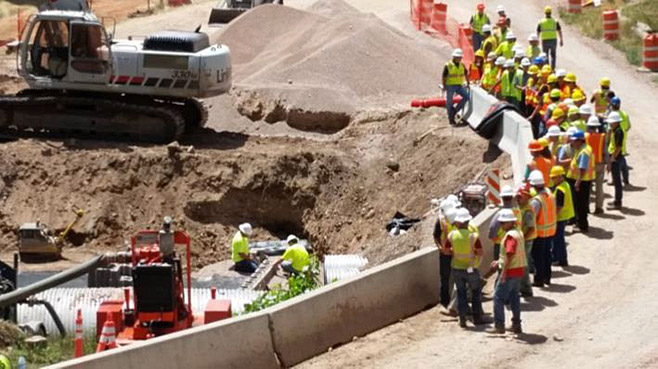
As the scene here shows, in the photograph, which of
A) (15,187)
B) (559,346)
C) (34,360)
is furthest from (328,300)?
(15,187)

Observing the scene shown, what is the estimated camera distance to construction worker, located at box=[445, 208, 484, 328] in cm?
1772

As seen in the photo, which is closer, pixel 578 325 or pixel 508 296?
pixel 508 296

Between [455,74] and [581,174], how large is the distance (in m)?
8.32

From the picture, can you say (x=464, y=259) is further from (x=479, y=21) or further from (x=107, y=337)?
(x=479, y=21)

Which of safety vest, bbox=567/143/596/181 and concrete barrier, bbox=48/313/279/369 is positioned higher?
safety vest, bbox=567/143/596/181

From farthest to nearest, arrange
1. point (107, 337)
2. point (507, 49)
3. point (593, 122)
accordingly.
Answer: point (507, 49) → point (593, 122) → point (107, 337)

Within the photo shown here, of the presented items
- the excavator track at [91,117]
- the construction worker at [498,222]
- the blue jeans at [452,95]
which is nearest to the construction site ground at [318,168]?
the blue jeans at [452,95]

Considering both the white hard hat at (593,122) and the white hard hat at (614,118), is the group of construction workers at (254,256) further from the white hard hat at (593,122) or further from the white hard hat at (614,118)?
the white hard hat at (614,118)

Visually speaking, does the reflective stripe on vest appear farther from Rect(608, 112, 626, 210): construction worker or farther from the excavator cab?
the excavator cab

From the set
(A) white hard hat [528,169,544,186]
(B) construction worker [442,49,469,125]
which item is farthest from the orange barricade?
(A) white hard hat [528,169,544,186]

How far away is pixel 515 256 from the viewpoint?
1730cm

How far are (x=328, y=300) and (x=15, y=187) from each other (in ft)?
55.0

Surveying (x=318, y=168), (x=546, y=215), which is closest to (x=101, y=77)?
(x=318, y=168)

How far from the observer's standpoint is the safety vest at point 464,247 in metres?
17.7
